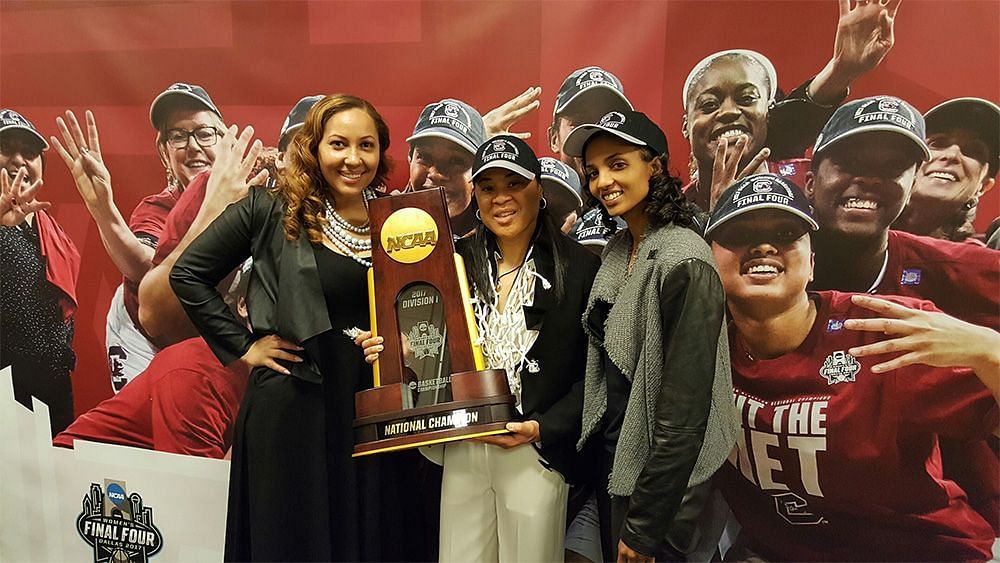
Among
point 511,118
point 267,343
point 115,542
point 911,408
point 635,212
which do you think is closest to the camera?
point 635,212

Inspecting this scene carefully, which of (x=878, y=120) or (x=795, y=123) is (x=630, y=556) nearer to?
(x=795, y=123)

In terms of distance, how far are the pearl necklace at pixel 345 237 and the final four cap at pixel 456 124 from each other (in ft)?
1.77

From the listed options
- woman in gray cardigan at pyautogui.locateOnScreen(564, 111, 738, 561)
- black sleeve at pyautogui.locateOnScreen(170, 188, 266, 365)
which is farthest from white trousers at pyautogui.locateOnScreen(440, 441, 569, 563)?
black sleeve at pyautogui.locateOnScreen(170, 188, 266, 365)

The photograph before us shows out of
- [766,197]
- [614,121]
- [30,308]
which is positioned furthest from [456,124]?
[30,308]

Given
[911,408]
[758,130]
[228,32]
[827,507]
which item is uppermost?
[228,32]

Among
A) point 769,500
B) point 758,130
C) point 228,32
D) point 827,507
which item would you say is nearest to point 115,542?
point 228,32

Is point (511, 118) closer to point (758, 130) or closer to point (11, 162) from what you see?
point (758, 130)

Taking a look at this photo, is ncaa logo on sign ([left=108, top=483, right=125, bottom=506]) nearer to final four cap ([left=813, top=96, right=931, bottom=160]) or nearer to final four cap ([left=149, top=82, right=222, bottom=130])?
final four cap ([left=149, top=82, right=222, bottom=130])

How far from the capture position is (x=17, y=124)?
2.43m

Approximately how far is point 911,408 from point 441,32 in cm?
193

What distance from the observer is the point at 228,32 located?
2.25m

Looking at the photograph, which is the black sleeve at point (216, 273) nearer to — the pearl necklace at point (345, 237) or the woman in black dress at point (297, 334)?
the woman in black dress at point (297, 334)

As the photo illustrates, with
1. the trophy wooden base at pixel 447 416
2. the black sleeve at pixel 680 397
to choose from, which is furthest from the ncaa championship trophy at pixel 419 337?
the black sleeve at pixel 680 397

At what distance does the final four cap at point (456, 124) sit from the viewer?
209cm
